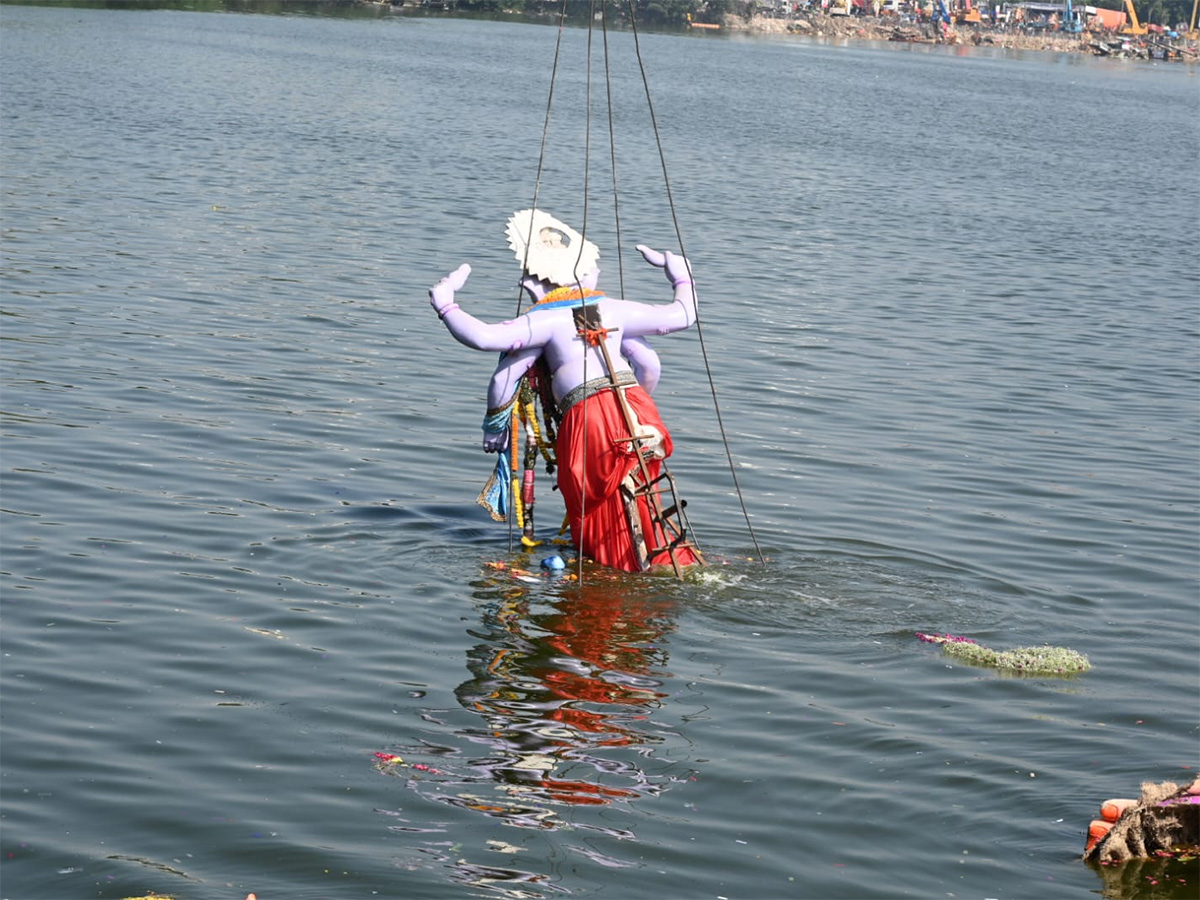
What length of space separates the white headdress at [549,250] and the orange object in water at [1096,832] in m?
4.58

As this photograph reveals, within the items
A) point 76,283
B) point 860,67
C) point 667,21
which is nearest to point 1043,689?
point 76,283

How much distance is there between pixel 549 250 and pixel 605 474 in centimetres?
136

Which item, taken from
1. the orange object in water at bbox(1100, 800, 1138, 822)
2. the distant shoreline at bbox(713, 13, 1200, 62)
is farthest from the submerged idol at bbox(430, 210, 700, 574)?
the distant shoreline at bbox(713, 13, 1200, 62)

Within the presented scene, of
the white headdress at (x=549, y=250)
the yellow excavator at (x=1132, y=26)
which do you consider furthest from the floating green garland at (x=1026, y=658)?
the yellow excavator at (x=1132, y=26)

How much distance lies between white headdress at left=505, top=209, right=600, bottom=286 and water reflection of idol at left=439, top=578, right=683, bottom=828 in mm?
1803

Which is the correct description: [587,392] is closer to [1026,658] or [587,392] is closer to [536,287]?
[536,287]

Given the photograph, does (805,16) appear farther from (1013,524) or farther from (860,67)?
(1013,524)

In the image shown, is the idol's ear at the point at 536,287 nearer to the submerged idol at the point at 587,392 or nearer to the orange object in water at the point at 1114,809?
the submerged idol at the point at 587,392

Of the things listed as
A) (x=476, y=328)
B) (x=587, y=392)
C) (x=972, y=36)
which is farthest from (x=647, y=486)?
(x=972, y=36)

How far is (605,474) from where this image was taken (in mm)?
9547

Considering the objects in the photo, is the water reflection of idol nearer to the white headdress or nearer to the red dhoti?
the red dhoti

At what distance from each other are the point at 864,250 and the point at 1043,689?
16.6 metres

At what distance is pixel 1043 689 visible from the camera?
8.38m

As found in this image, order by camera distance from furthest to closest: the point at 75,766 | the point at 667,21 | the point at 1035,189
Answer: the point at 667,21 → the point at 1035,189 → the point at 75,766
